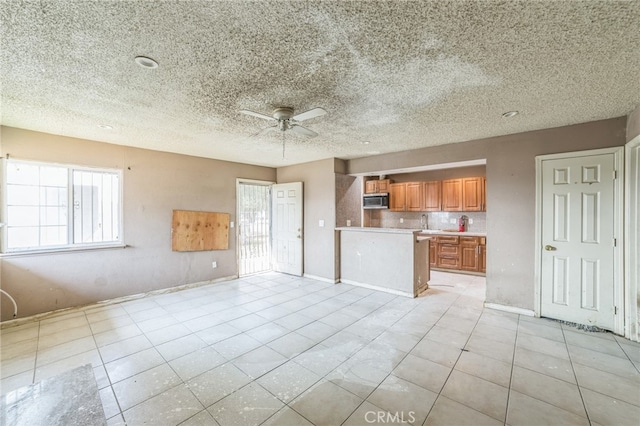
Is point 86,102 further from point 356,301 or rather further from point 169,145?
point 356,301

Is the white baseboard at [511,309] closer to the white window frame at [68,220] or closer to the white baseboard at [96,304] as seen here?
the white baseboard at [96,304]

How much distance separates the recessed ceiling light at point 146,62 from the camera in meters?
1.79

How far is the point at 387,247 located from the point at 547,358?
2.47m

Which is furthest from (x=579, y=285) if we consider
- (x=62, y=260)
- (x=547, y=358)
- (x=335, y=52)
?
(x=62, y=260)

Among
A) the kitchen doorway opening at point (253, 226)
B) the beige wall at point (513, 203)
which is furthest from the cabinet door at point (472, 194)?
the kitchen doorway opening at point (253, 226)

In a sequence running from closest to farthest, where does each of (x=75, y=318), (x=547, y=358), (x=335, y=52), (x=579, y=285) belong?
(x=335, y=52)
(x=547, y=358)
(x=579, y=285)
(x=75, y=318)

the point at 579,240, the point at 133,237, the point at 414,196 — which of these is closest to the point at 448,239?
the point at 414,196

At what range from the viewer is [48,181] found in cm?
358

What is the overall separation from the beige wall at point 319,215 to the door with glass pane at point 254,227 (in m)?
1.06

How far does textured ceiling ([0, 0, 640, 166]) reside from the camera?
4.60 ft

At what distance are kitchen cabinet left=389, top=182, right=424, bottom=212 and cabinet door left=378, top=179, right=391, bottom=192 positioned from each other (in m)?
0.11

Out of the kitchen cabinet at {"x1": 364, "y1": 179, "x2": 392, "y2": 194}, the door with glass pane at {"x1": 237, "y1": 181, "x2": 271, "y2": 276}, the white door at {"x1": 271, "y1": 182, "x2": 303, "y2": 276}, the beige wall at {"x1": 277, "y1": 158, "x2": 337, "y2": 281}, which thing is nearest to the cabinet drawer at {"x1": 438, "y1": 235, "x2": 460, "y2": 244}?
the kitchen cabinet at {"x1": 364, "y1": 179, "x2": 392, "y2": 194}

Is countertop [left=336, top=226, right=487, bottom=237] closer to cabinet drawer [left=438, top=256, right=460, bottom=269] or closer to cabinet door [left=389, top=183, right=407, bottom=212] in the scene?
cabinet drawer [left=438, top=256, right=460, bottom=269]

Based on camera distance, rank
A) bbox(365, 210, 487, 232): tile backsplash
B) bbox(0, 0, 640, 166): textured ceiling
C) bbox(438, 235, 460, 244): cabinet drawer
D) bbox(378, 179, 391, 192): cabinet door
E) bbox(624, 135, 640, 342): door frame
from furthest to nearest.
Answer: bbox(378, 179, 391, 192): cabinet door → bbox(365, 210, 487, 232): tile backsplash → bbox(438, 235, 460, 244): cabinet drawer → bbox(624, 135, 640, 342): door frame → bbox(0, 0, 640, 166): textured ceiling
